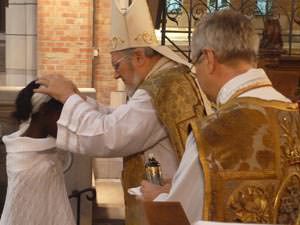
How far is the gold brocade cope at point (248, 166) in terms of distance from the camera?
8.02ft

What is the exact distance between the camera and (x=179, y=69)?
11.6 feet

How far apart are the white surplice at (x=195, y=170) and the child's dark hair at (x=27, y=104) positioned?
1.37m

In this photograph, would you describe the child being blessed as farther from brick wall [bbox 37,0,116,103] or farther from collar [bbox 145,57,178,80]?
brick wall [bbox 37,0,116,103]

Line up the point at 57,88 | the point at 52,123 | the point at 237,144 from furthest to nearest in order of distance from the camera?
the point at 52,123, the point at 57,88, the point at 237,144

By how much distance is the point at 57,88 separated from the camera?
11.6 feet

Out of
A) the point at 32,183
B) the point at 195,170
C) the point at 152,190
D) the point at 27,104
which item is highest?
the point at 27,104

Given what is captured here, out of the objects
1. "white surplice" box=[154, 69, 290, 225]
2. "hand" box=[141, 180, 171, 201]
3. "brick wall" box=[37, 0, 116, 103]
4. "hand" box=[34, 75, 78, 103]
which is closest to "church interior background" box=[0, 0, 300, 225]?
"brick wall" box=[37, 0, 116, 103]

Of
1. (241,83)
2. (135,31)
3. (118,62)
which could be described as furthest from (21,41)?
(241,83)

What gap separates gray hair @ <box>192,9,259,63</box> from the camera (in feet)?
8.23

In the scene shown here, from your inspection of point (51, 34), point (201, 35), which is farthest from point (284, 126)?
point (51, 34)

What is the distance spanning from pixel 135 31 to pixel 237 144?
1461 mm

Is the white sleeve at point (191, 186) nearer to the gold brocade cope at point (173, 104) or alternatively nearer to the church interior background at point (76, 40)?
the gold brocade cope at point (173, 104)

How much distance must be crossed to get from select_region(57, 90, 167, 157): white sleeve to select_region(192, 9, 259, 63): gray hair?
0.86 m

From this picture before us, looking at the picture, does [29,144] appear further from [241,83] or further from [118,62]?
[241,83]
